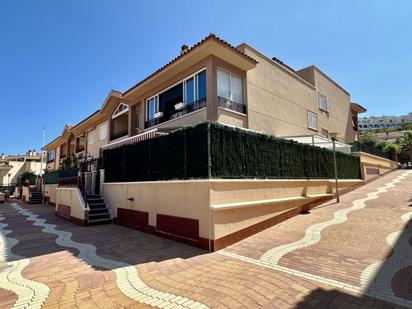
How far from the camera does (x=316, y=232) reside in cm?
1153

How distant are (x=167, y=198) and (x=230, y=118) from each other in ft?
27.0

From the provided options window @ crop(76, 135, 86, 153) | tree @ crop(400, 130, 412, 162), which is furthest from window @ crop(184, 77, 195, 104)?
tree @ crop(400, 130, 412, 162)

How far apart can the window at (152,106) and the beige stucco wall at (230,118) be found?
7.85 metres

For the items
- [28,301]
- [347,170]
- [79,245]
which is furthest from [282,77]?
[28,301]

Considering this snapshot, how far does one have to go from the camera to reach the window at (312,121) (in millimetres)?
28553

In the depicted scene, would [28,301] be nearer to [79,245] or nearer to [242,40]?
[79,245]

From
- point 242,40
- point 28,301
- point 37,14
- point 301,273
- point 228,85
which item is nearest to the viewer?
point 28,301

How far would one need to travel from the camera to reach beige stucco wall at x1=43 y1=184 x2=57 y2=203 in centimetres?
3284

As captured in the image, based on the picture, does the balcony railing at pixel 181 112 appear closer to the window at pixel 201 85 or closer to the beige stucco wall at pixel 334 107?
the window at pixel 201 85

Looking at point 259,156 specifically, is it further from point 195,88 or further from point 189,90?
point 189,90

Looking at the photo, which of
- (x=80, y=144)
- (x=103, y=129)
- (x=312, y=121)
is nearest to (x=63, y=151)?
(x=80, y=144)

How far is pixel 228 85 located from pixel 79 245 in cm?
1403

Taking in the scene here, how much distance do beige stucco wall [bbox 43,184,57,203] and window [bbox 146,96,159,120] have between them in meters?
18.2

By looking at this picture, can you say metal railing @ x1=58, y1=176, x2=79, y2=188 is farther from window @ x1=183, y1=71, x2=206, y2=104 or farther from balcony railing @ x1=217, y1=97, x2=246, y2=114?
balcony railing @ x1=217, y1=97, x2=246, y2=114
